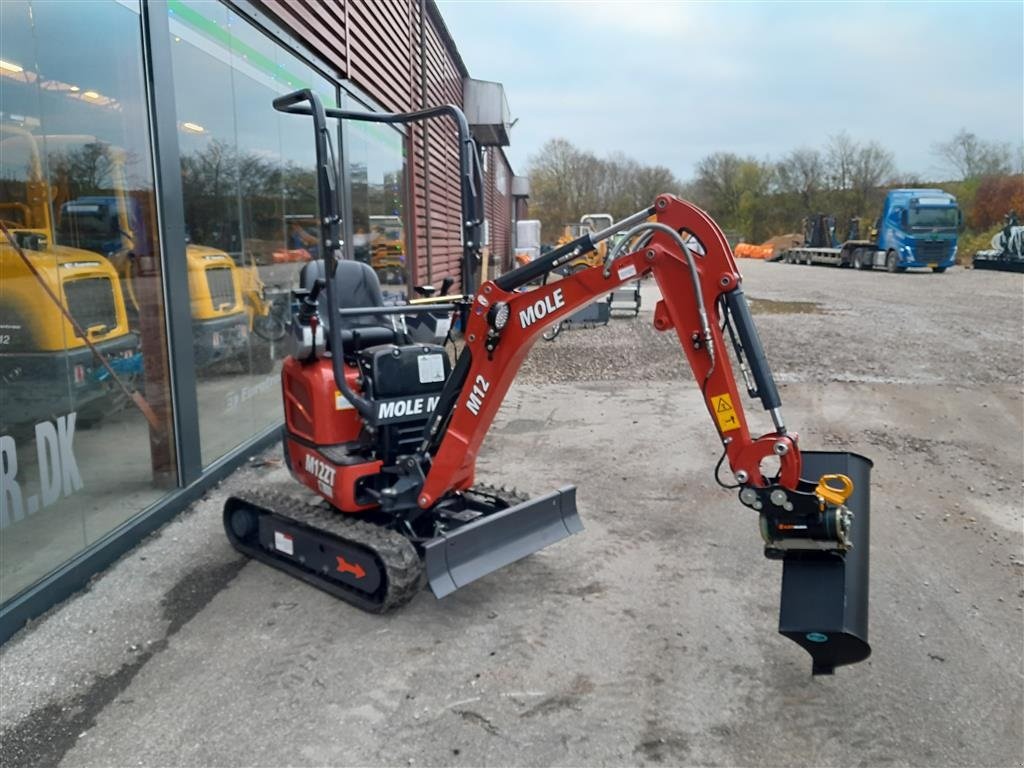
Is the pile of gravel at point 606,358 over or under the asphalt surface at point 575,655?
over

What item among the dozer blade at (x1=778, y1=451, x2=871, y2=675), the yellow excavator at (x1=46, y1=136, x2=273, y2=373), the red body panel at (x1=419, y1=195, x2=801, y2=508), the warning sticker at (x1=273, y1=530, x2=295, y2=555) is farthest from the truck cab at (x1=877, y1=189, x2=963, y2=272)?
the warning sticker at (x1=273, y1=530, x2=295, y2=555)

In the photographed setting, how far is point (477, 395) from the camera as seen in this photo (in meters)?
3.83

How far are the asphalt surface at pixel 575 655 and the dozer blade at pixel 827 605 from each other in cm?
29

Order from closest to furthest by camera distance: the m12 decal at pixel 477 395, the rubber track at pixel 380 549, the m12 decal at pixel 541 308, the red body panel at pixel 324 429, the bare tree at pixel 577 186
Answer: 1. the m12 decal at pixel 541 308
2. the rubber track at pixel 380 549
3. the m12 decal at pixel 477 395
4. the red body panel at pixel 324 429
5. the bare tree at pixel 577 186

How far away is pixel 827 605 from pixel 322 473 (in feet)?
8.53

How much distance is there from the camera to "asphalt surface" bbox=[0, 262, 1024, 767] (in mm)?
2908

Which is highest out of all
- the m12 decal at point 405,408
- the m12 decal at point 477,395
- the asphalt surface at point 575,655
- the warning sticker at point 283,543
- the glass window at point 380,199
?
the glass window at point 380,199

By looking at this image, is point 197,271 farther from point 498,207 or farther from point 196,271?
point 498,207

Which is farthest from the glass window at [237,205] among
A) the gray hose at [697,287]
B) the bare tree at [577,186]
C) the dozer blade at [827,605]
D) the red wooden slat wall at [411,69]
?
the bare tree at [577,186]

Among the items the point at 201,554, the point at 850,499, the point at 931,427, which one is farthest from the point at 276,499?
the point at 931,427

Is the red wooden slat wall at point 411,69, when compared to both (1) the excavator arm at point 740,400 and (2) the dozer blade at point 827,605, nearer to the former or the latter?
(1) the excavator arm at point 740,400

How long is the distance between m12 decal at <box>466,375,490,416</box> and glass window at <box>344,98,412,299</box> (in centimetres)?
531

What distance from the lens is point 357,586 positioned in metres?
3.88

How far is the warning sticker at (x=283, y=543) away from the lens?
13.8 feet
